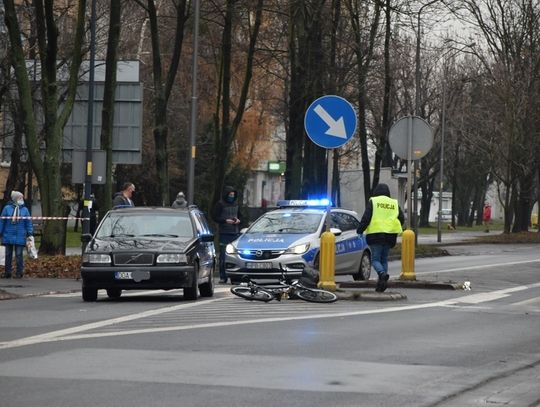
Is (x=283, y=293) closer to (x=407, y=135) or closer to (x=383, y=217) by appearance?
(x=383, y=217)

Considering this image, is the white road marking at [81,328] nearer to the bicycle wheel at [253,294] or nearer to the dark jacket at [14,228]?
the bicycle wheel at [253,294]

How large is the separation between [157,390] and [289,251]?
13.8 m

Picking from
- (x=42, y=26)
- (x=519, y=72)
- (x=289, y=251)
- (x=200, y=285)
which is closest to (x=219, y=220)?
(x=289, y=251)

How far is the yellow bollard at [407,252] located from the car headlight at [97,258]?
4918 mm

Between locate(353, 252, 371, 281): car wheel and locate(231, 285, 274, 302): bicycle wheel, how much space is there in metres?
7.22

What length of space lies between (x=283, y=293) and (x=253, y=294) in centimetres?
45

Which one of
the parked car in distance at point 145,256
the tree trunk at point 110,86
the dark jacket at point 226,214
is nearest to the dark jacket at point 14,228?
the tree trunk at point 110,86

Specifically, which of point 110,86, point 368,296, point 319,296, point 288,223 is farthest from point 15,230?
point 368,296

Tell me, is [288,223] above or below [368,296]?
above

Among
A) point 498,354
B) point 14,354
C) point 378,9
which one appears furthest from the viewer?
point 378,9

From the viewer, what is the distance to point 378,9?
1625 inches

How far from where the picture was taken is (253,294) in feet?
62.6

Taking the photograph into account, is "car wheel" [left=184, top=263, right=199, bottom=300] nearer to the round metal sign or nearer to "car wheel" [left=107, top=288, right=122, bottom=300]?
"car wheel" [left=107, top=288, right=122, bottom=300]

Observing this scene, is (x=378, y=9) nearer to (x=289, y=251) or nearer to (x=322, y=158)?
(x=322, y=158)
